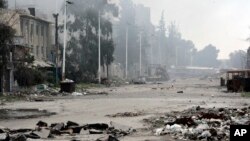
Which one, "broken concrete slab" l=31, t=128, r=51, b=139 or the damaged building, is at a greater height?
the damaged building

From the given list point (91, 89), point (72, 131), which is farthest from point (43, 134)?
point (91, 89)

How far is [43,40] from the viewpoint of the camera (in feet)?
244

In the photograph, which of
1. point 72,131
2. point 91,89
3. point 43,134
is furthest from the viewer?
point 91,89

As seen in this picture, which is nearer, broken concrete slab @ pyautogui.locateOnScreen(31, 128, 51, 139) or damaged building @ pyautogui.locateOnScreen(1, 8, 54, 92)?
broken concrete slab @ pyautogui.locateOnScreen(31, 128, 51, 139)

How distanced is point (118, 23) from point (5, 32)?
273 ft

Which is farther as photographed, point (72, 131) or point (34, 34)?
point (34, 34)

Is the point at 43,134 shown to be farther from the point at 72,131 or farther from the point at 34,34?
the point at 34,34

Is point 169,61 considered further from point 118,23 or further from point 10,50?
point 10,50

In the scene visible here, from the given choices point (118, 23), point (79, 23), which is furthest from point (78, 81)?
point (118, 23)

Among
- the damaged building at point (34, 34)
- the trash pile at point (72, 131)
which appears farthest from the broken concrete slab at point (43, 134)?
the damaged building at point (34, 34)

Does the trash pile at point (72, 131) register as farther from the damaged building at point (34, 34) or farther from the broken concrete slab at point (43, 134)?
the damaged building at point (34, 34)

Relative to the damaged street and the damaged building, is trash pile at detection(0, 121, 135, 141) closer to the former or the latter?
the damaged street

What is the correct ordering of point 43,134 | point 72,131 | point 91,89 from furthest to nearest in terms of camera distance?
point 91,89
point 72,131
point 43,134

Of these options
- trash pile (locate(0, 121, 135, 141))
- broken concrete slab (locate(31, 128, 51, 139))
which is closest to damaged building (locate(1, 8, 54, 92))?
trash pile (locate(0, 121, 135, 141))
